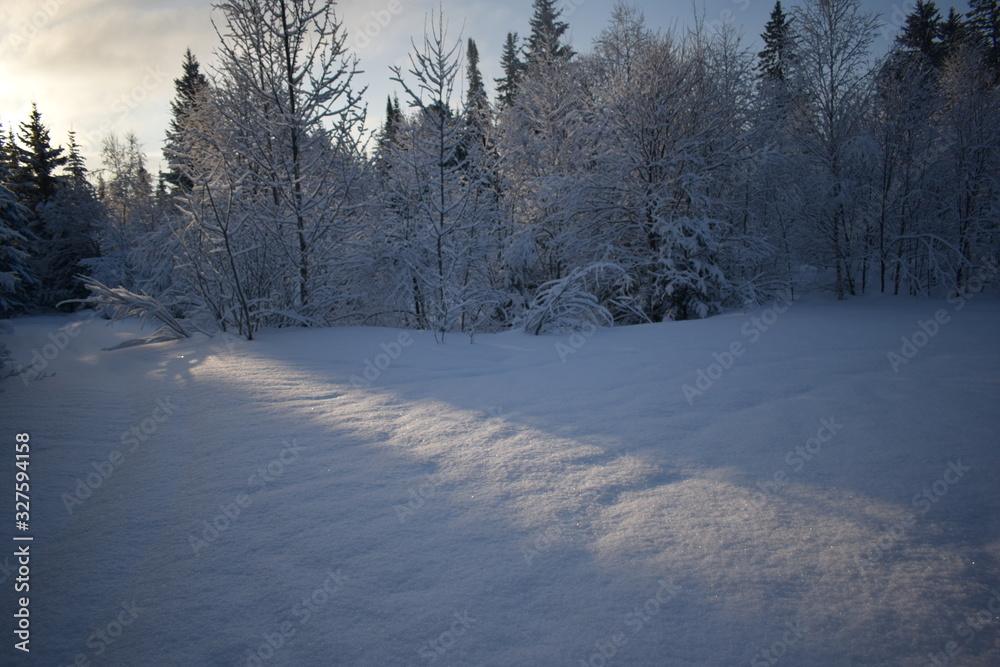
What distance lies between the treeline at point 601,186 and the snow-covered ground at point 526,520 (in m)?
2.98

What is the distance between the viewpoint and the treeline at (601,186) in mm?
6539

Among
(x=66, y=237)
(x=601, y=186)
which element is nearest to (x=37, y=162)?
(x=66, y=237)

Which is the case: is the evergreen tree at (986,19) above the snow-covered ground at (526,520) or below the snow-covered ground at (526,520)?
above

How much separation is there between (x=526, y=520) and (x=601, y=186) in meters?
9.23

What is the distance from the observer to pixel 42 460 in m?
2.08

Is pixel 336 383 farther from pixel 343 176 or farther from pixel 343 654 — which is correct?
pixel 343 176

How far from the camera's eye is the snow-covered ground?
1097mm

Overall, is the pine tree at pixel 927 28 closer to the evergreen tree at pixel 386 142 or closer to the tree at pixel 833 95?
the tree at pixel 833 95

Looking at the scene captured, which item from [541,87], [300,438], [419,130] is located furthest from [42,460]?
[541,87]

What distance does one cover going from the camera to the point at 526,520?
1.56 metres

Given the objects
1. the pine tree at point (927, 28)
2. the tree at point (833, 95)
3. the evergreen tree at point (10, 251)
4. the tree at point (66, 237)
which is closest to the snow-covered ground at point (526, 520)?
the tree at point (833, 95)

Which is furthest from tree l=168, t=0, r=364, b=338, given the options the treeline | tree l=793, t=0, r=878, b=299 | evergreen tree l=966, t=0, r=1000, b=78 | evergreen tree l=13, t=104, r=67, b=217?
evergreen tree l=966, t=0, r=1000, b=78

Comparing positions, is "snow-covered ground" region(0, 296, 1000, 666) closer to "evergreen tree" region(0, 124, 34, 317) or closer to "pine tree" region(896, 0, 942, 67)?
"evergreen tree" region(0, 124, 34, 317)

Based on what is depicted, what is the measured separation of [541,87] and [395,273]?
679 cm
